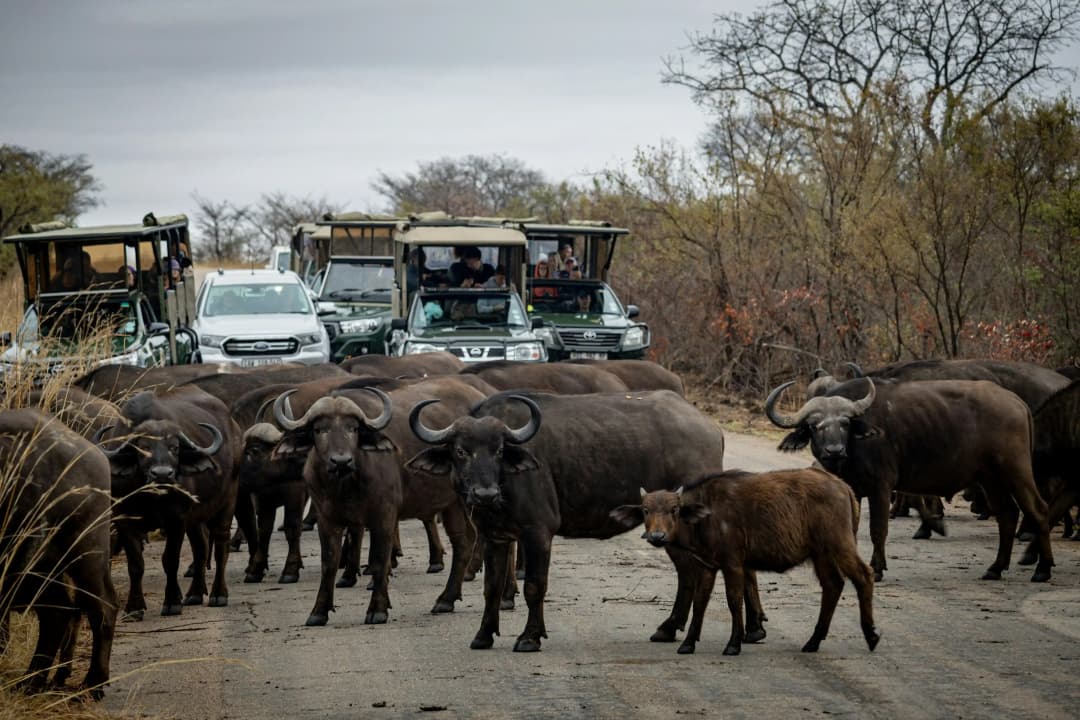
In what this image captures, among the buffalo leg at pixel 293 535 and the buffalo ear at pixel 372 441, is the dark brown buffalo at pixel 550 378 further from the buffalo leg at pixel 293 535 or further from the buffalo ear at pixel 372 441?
the buffalo ear at pixel 372 441

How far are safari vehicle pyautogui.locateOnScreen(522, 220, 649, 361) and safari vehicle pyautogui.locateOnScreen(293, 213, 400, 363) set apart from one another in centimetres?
298

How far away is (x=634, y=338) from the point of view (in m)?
25.4

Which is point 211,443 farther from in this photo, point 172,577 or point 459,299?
point 459,299

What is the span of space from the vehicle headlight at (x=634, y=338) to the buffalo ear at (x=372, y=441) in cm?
1463

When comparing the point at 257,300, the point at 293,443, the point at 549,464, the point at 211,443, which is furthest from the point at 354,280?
the point at 549,464

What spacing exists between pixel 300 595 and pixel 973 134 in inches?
627

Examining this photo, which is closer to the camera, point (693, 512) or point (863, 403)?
point (693, 512)

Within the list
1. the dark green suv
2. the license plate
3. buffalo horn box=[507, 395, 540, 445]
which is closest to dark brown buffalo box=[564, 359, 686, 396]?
buffalo horn box=[507, 395, 540, 445]

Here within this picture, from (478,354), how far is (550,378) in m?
5.93

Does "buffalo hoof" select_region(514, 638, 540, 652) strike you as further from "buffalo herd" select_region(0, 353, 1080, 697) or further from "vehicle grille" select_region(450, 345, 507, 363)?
"vehicle grille" select_region(450, 345, 507, 363)

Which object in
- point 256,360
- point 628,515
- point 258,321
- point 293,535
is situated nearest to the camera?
point 628,515

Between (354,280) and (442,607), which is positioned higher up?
(354,280)

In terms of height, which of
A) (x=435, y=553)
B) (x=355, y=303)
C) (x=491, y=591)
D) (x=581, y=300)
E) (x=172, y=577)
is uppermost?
(x=581, y=300)

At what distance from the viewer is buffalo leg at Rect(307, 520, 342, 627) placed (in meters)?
10.3
